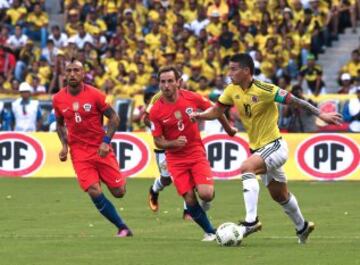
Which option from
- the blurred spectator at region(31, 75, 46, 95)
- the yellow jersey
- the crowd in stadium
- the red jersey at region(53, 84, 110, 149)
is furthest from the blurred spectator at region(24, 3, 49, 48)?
the yellow jersey

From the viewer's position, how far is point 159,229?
1727 centimetres

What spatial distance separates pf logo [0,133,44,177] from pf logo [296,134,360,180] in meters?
6.00

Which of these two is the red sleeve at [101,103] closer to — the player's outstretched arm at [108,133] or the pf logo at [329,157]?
the player's outstretched arm at [108,133]

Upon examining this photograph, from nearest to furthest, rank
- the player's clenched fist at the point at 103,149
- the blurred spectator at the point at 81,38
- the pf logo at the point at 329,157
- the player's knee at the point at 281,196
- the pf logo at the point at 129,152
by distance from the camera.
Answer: the player's knee at the point at 281,196
the player's clenched fist at the point at 103,149
the pf logo at the point at 329,157
the pf logo at the point at 129,152
the blurred spectator at the point at 81,38

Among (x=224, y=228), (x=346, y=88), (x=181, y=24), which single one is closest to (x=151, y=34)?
(x=181, y=24)

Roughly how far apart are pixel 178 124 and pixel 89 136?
1241 millimetres

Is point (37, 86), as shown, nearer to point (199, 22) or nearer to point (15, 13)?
point (15, 13)

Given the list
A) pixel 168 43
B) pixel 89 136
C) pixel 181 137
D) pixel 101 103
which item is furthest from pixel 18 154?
pixel 181 137

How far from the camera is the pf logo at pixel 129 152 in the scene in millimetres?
27750

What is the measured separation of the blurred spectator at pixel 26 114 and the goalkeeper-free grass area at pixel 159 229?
271 cm

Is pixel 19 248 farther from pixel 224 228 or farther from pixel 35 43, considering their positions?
pixel 35 43

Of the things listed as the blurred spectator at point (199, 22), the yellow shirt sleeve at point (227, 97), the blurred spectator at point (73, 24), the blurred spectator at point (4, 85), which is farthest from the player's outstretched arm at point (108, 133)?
the blurred spectator at point (73, 24)

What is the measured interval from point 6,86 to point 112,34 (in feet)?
12.8

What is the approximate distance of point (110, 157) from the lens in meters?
16.2
